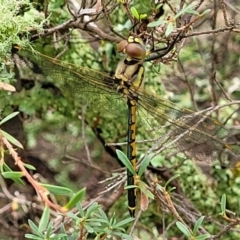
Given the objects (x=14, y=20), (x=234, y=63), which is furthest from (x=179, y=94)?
(x=14, y=20)

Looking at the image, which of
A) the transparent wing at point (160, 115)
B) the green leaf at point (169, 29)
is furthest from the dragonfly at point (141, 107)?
the green leaf at point (169, 29)

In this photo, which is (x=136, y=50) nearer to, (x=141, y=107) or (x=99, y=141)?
(x=141, y=107)

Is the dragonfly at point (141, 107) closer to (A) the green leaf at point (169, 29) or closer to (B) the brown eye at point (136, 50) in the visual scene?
(B) the brown eye at point (136, 50)

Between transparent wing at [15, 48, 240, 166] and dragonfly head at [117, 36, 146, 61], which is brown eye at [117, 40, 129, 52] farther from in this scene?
transparent wing at [15, 48, 240, 166]

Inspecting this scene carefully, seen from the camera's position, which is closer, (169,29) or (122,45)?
(169,29)

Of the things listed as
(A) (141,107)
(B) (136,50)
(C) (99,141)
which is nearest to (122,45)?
(B) (136,50)

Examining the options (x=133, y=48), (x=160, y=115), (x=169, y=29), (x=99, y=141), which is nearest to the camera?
(x=169, y=29)

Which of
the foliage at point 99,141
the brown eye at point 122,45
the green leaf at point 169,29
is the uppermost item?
the green leaf at point 169,29
